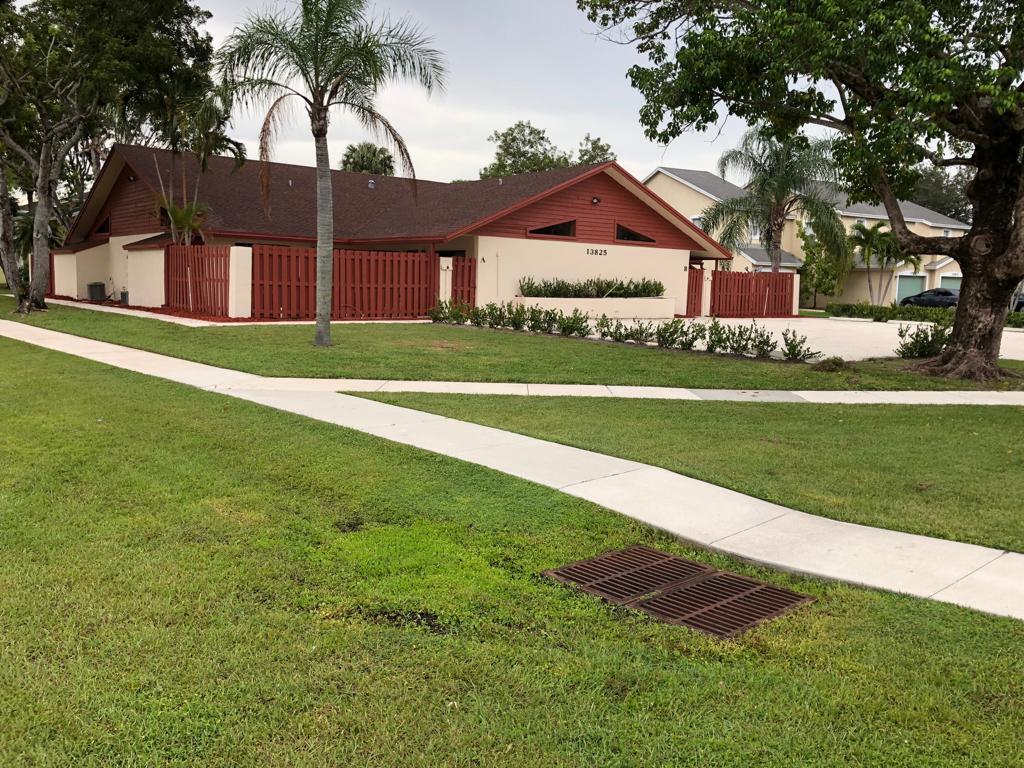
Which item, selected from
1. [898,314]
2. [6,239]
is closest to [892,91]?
[6,239]

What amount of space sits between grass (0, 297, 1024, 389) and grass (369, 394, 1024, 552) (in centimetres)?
202

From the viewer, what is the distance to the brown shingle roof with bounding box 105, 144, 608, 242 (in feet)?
91.5

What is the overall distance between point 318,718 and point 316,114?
14.5 m

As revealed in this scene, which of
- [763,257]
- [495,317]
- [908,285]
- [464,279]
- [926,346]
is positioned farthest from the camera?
[908,285]

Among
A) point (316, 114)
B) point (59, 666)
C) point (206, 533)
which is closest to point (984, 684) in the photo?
point (59, 666)

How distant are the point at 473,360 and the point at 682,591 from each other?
34.3ft

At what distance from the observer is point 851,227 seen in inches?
1822

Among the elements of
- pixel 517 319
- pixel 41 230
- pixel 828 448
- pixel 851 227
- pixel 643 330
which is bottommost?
pixel 828 448

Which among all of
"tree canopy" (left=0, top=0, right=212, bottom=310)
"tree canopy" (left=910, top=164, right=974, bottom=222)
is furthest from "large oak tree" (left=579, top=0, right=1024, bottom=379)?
"tree canopy" (left=910, top=164, right=974, bottom=222)

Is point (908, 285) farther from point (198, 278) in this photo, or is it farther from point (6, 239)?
point (6, 239)

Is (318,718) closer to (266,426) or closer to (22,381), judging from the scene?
(266,426)

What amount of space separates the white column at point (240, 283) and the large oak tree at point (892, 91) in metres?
12.8

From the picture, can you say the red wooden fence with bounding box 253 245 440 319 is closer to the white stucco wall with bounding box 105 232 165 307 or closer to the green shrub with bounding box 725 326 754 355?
the white stucco wall with bounding box 105 232 165 307

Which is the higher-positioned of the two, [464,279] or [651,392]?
[464,279]
